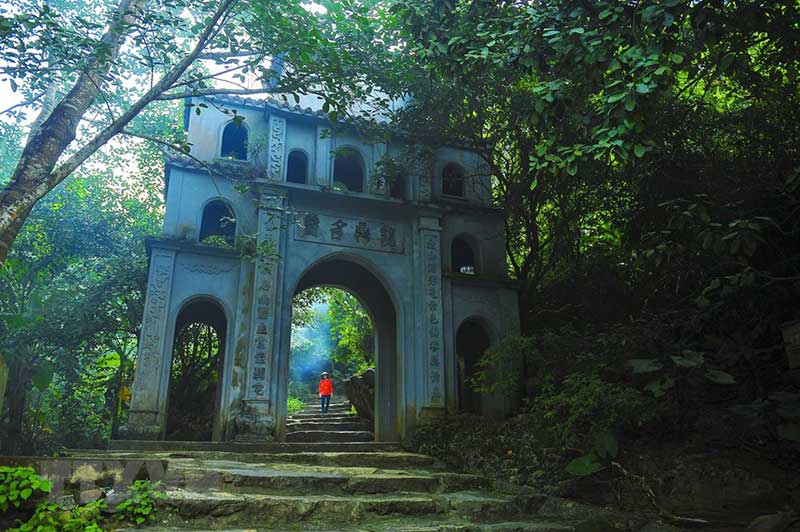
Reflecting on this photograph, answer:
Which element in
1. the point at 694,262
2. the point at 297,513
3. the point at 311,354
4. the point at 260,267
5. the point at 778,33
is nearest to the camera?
the point at 297,513

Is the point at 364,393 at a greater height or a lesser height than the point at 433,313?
lesser

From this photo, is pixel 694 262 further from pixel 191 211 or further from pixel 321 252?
pixel 191 211

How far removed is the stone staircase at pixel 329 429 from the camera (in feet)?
42.4

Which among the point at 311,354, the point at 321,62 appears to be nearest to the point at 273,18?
the point at 321,62

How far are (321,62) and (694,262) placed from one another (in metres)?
5.47

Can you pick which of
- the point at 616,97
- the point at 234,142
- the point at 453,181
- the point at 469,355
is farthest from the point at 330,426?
the point at 616,97

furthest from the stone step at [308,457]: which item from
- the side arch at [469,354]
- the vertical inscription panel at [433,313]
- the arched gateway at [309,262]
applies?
the side arch at [469,354]

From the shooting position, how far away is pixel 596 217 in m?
11.2

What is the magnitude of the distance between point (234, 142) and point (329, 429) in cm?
702

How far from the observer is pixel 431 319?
36.2 feet

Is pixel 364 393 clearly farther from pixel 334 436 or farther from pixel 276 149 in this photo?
pixel 276 149

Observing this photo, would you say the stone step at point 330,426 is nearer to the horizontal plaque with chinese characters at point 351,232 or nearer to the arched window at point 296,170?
the horizontal plaque with chinese characters at point 351,232

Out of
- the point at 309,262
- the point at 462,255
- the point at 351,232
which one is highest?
the point at 462,255

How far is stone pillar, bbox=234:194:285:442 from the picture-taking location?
30.5 ft
